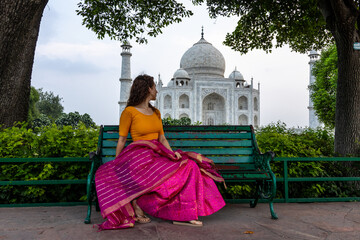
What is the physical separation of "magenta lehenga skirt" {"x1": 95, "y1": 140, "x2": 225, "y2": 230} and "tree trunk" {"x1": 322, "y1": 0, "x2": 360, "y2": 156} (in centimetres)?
291

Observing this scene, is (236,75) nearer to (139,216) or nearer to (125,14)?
(125,14)

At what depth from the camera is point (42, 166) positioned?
11.3ft

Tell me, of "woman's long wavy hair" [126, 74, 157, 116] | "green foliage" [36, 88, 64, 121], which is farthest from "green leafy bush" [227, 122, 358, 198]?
"green foliage" [36, 88, 64, 121]

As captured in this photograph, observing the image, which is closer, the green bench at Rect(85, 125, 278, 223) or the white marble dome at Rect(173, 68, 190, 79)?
the green bench at Rect(85, 125, 278, 223)

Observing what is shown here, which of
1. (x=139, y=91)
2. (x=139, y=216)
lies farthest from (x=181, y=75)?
(x=139, y=216)

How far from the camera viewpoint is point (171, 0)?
7188mm

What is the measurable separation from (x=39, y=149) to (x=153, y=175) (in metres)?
1.82

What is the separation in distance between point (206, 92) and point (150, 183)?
1285 inches

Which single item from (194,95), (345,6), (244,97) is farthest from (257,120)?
(345,6)

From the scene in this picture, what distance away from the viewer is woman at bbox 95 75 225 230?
2373 millimetres

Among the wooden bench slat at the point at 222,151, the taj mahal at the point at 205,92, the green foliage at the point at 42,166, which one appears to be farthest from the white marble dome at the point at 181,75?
the wooden bench slat at the point at 222,151

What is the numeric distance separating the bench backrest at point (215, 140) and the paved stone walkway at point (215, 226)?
0.54 m

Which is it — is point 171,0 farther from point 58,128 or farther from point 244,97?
point 244,97

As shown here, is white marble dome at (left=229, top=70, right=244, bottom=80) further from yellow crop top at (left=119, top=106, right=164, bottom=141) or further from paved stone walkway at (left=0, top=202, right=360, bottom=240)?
yellow crop top at (left=119, top=106, right=164, bottom=141)
